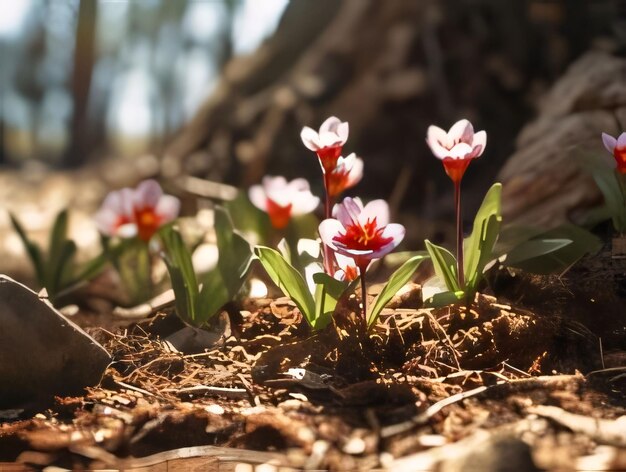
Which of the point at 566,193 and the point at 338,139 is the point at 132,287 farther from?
the point at 566,193

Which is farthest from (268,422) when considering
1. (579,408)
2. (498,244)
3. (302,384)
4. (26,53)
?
(26,53)

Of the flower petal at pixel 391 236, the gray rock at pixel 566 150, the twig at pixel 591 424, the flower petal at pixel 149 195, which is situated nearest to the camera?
the twig at pixel 591 424

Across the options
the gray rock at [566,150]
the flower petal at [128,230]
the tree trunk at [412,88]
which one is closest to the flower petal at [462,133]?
the gray rock at [566,150]

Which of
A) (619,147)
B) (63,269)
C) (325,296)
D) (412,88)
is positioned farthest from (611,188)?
(412,88)

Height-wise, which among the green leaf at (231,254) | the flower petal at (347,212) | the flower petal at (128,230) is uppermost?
the flower petal at (347,212)

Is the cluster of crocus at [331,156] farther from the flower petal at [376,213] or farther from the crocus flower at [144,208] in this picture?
the crocus flower at [144,208]

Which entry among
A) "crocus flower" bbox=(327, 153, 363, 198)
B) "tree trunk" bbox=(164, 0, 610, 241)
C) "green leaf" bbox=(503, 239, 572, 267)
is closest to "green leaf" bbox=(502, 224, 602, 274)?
"green leaf" bbox=(503, 239, 572, 267)
